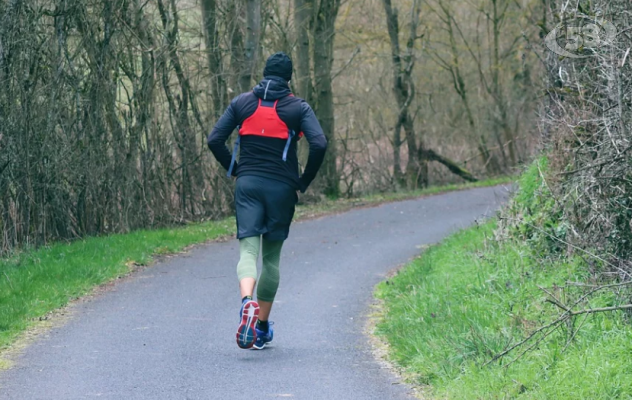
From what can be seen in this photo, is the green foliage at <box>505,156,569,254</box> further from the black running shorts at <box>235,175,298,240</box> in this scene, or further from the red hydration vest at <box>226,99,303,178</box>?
the red hydration vest at <box>226,99,303,178</box>

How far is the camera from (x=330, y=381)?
20.6ft

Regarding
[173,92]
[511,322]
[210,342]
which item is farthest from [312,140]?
[173,92]

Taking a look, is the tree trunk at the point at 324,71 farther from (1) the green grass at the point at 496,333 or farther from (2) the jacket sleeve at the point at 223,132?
(2) the jacket sleeve at the point at 223,132

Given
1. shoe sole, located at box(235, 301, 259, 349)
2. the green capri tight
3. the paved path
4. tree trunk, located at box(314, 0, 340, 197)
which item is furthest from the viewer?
tree trunk, located at box(314, 0, 340, 197)

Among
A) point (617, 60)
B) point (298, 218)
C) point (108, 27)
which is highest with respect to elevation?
point (108, 27)

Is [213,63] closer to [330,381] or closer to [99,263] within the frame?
[99,263]

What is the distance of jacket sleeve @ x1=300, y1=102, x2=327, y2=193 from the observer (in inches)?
274

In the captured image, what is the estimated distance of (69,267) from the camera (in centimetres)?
1066

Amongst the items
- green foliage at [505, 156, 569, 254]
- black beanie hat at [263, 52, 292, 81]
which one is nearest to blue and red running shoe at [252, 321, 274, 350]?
black beanie hat at [263, 52, 292, 81]

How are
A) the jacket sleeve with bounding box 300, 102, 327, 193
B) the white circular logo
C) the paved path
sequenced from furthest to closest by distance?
1. the white circular logo
2. the jacket sleeve with bounding box 300, 102, 327, 193
3. the paved path

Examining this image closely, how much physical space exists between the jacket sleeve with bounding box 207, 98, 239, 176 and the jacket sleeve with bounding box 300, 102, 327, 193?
52 cm

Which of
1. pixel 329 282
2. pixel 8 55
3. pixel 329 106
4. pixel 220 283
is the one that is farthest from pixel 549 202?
pixel 329 106

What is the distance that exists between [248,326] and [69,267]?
461 cm

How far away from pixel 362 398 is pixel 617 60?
3200 millimetres
